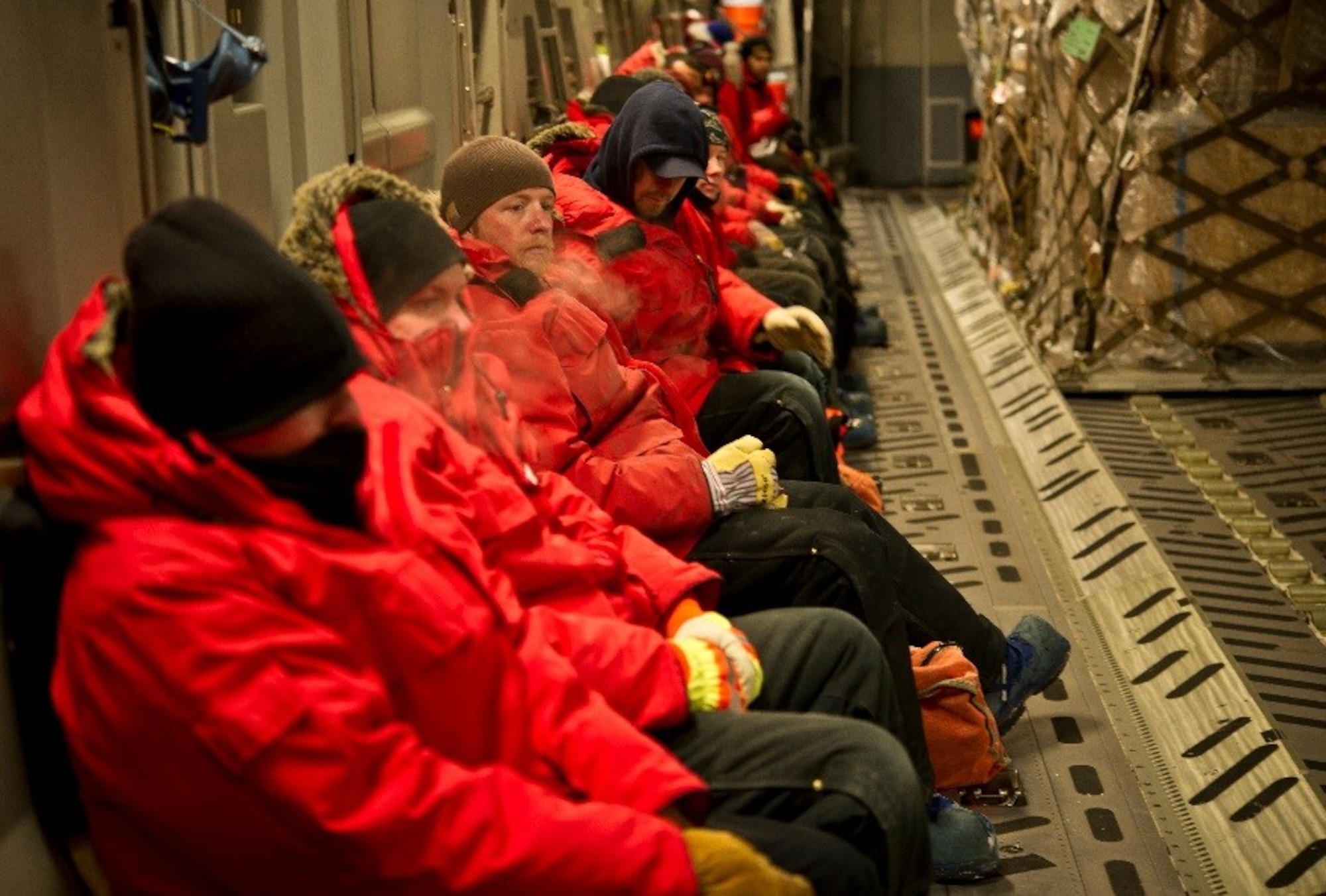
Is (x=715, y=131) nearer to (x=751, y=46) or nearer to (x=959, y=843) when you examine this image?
(x=959, y=843)

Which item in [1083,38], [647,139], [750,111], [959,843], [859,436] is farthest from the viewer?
[750,111]

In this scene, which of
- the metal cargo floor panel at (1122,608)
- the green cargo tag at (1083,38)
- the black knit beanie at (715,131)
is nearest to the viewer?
the metal cargo floor panel at (1122,608)

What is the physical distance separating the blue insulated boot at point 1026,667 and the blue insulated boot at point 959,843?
526 millimetres

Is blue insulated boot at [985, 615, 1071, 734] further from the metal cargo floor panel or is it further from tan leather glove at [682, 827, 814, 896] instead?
tan leather glove at [682, 827, 814, 896]

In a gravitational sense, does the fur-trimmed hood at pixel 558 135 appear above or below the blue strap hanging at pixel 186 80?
below

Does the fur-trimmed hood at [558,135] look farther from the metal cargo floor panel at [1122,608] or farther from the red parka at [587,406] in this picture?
the metal cargo floor panel at [1122,608]

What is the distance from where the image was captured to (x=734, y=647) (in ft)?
8.71

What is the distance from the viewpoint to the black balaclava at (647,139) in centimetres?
416

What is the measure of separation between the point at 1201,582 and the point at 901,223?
8.37m

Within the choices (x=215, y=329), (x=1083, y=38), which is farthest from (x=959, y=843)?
(x=1083, y=38)

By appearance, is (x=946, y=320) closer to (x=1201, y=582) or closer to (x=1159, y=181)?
(x=1159, y=181)

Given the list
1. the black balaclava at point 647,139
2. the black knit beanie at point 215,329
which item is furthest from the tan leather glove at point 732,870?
the black balaclava at point 647,139

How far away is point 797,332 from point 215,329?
3.00 m

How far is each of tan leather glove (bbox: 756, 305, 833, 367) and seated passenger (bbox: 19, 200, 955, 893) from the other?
257 cm
